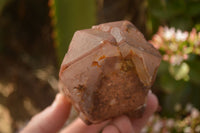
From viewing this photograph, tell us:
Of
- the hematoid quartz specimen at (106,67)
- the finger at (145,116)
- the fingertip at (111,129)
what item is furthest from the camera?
the finger at (145,116)

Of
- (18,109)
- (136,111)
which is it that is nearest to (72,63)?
(136,111)

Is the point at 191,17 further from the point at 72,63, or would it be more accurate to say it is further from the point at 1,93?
the point at 1,93

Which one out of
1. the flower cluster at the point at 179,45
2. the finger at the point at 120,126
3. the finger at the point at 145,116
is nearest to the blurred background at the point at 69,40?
the flower cluster at the point at 179,45

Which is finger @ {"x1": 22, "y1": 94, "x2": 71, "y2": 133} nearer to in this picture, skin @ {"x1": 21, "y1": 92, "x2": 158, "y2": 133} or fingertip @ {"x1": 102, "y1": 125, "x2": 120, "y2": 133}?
skin @ {"x1": 21, "y1": 92, "x2": 158, "y2": 133}

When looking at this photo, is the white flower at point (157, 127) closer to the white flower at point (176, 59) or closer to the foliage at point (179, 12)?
the white flower at point (176, 59)

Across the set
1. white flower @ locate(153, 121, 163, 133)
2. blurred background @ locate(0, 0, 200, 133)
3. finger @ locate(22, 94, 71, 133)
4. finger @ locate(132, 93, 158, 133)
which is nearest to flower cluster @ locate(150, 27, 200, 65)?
blurred background @ locate(0, 0, 200, 133)

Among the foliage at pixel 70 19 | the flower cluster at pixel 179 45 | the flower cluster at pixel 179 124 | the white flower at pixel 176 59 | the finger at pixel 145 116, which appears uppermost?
the foliage at pixel 70 19
